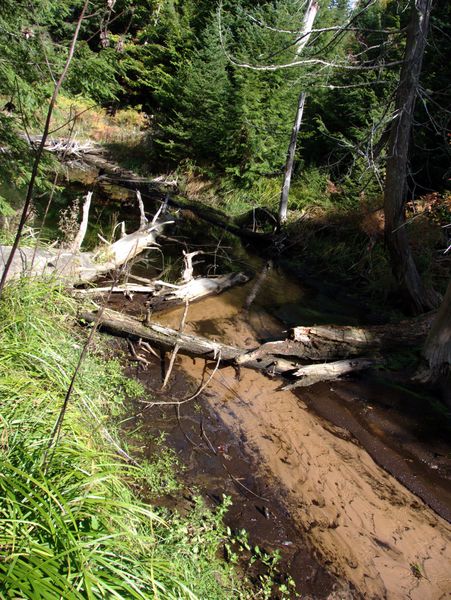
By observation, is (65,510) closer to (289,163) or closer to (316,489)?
(316,489)

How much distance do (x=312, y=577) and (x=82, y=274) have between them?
15.5 feet

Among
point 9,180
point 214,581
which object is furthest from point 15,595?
point 9,180

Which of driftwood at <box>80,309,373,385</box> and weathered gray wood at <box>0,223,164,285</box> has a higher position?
weathered gray wood at <box>0,223,164,285</box>

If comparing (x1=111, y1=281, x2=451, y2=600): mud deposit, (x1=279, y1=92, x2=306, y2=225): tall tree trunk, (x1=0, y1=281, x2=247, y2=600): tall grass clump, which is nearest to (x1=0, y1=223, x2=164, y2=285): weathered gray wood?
(x1=0, y1=281, x2=247, y2=600): tall grass clump

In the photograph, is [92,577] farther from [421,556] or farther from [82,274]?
[82,274]

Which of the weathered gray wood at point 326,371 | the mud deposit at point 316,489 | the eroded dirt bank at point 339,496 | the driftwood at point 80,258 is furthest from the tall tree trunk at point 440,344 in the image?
the driftwood at point 80,258

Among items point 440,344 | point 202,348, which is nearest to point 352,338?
point 440,344

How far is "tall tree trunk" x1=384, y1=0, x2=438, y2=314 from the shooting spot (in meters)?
7.25

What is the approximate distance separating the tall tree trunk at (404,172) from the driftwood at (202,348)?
362 cm

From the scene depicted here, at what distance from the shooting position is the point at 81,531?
5.79ft

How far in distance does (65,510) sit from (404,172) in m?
8.14

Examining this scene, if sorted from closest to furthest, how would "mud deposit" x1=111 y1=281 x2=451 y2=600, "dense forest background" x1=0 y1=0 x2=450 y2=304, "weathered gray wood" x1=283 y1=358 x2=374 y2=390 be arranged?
"mud deposit" x1=111 y1=281 x2=451 y2=600
"weathered gray wood" x1=283 y1=358 x2=374 y2=390
"dense forest background" x1=0 y1=0 x2=450 y2=304

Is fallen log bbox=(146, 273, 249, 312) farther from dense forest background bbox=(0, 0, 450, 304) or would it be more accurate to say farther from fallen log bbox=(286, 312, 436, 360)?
dense forest background bbox=(0, 0, 450, 304)

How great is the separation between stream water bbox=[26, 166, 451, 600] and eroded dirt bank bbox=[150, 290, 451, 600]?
0.03 feet
